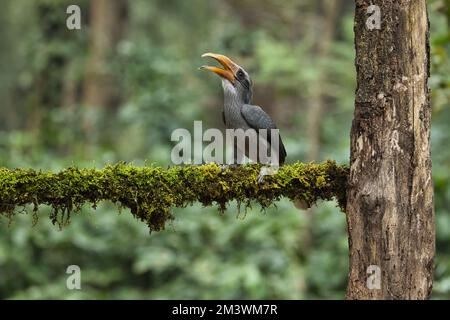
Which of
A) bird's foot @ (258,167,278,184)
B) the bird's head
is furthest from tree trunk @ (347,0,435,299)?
the bird's head

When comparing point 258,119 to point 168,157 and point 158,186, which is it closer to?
point 158,186

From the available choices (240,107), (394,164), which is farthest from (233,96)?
(394,164)

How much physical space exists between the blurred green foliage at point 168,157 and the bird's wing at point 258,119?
2.01m

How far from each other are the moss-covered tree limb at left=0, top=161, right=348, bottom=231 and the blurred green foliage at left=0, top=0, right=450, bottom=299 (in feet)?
8.19

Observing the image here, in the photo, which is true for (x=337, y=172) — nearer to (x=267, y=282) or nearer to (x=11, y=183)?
(x=11, y=183)

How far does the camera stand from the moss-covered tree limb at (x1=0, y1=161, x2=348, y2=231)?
4582 mm

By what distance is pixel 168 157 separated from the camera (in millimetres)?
10102

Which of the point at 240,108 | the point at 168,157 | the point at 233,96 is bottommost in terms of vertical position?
the point at 240,108

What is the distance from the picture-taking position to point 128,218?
31.4ft

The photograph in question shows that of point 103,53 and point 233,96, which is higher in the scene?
point 103,53

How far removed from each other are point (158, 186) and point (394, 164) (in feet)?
5.14

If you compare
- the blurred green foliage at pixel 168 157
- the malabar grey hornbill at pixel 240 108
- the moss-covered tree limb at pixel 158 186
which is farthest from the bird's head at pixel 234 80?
the blurred green foliage at pixel 168 157

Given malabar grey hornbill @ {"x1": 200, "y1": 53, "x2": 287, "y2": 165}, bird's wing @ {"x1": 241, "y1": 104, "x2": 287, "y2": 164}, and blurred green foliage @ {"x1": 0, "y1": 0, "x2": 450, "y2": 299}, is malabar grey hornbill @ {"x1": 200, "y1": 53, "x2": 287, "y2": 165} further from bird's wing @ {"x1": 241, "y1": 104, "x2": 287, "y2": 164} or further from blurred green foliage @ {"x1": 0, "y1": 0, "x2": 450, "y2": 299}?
blurred green foliage @ {"x1": 0, "y1": 0, "x2": 450, "y2": 299}

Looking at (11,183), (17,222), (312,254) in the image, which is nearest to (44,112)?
(17,222)
